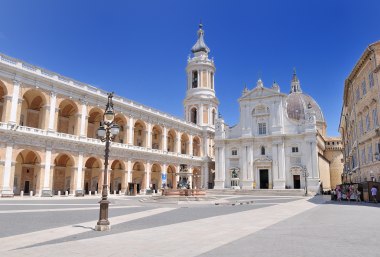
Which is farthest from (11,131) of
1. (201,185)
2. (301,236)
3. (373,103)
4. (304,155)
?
(304,155)

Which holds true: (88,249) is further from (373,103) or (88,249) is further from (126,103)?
(126,103)

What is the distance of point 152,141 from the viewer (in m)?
54.8

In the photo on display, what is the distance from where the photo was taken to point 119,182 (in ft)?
160

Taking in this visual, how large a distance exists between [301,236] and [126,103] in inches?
1558

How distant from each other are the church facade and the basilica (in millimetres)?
171

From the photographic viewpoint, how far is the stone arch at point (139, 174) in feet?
161

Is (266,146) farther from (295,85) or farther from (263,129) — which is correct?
(295,85)

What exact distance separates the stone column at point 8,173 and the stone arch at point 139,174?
19.3m

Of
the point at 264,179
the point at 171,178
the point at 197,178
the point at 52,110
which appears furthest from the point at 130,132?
the point at 264,179

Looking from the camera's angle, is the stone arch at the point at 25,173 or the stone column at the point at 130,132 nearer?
the stone arch at the point at 25,173

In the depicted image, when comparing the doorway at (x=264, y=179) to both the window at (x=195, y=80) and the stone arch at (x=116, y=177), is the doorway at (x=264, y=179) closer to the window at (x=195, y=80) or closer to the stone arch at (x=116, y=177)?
the window at (x=195, y=80)

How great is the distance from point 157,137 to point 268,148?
19557 millimetres

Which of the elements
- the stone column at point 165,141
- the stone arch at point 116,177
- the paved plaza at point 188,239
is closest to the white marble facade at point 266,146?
the stone column at point 165,141

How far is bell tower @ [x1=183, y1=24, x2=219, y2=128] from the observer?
6400cm
